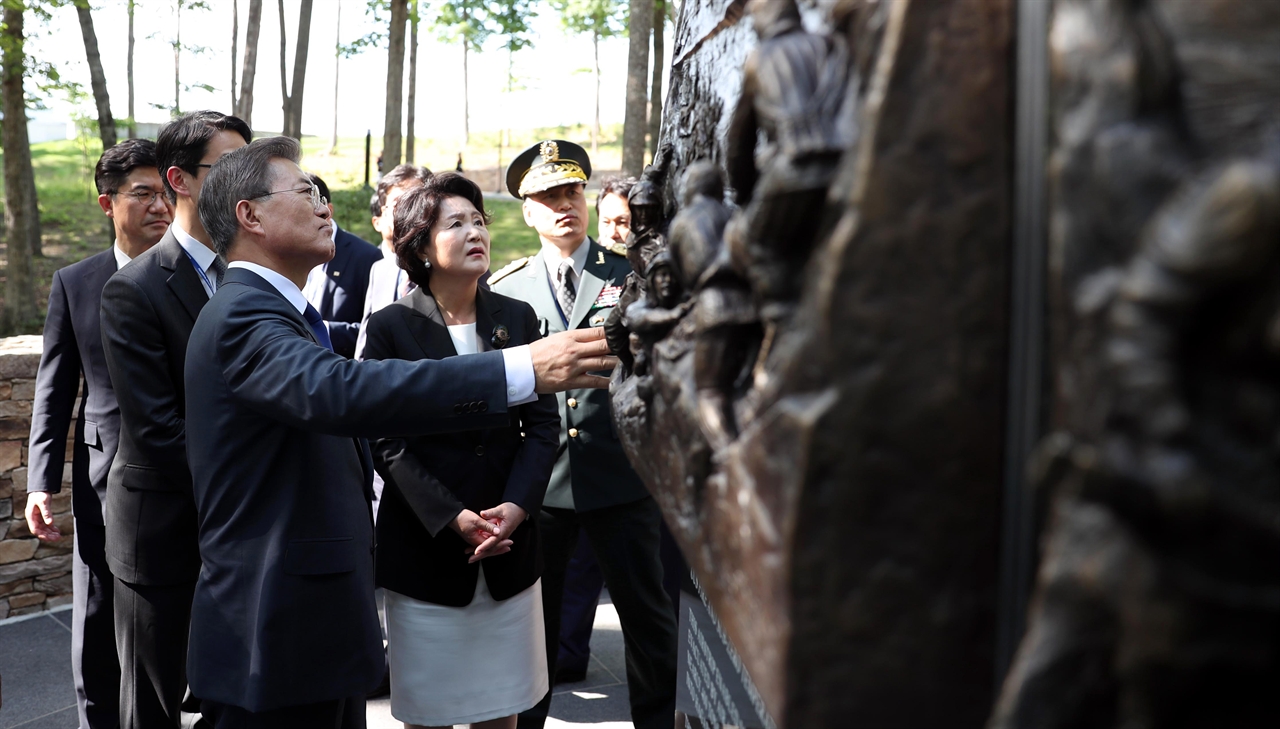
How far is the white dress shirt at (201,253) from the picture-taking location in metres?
3.53

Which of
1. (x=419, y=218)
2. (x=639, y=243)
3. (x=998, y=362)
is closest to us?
(x=998, y=362)

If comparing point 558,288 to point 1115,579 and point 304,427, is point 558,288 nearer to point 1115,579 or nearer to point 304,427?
point 304,427

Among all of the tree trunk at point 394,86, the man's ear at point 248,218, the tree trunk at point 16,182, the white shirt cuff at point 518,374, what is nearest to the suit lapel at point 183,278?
the man's ear at point 248,218

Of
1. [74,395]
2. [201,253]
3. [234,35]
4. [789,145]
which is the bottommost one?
[74,395]

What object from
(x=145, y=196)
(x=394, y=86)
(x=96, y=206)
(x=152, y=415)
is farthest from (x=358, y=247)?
(x=96, y=206)

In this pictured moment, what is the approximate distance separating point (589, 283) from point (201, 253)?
4.37 ft

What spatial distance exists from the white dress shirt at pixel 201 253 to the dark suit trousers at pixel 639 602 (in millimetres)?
1427

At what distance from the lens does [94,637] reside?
390 cm

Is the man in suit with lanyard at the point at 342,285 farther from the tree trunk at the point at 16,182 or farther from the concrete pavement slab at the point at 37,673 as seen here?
the tree trunk at the point at 16,182

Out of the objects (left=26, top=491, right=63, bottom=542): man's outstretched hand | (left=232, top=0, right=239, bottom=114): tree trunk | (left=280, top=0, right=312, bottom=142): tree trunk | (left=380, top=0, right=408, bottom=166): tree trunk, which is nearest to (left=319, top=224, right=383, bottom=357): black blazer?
(left=26, top=491, right=63, bottom=542): man's outstretched hand

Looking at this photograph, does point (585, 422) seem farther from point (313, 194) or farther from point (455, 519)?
point (313, 194)

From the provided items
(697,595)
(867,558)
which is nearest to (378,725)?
(697,595)

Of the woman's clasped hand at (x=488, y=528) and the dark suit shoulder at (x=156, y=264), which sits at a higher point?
the dark suit shoulder at (x=156, y=264)

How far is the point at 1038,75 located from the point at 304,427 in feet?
5.99
